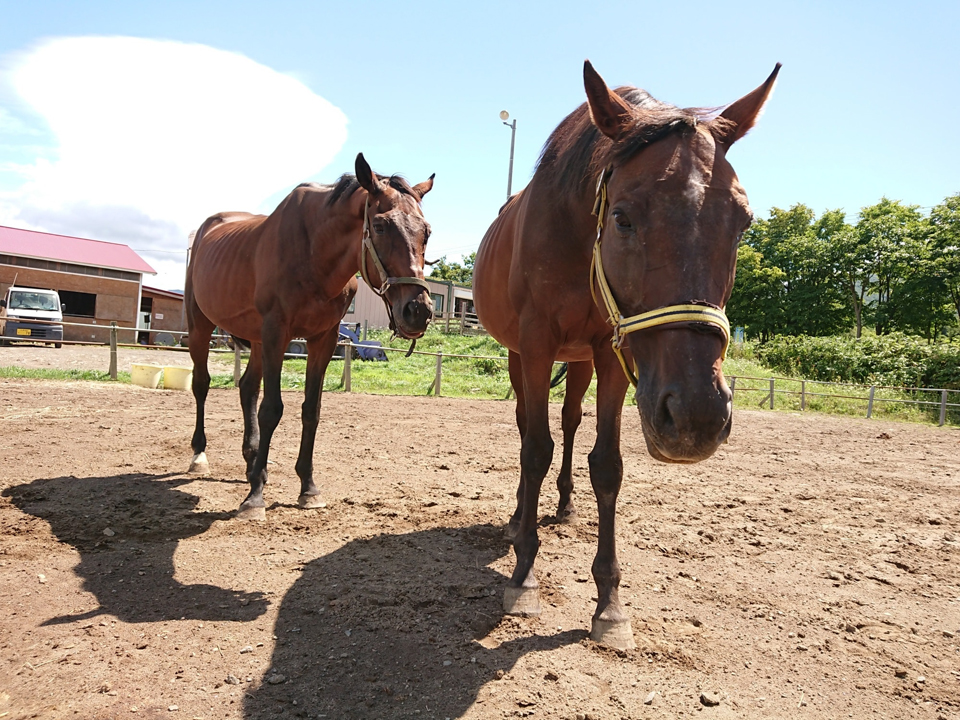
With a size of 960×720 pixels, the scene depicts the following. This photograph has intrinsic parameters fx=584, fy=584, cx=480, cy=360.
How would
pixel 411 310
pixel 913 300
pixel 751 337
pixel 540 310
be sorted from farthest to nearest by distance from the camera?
1. pixel 751 337
2. pixel 913 300
3. pixel 411 310
4. pixel 540 310

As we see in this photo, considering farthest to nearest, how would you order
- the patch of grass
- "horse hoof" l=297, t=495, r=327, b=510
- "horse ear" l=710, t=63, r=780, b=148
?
the patch of grass < "horse hoof" l=297, t=495, r=327, b=510 < "horse ear" l=710, t=63, r=780, b=148

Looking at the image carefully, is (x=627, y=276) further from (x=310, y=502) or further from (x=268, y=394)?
(x=310, y=502)

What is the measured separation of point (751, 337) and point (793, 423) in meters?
36.1

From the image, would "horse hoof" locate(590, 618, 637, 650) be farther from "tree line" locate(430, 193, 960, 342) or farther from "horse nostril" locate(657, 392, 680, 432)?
"tree line" locate(430, 193, 960, 342)

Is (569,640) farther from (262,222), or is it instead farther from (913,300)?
(913,300)

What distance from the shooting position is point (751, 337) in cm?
4488

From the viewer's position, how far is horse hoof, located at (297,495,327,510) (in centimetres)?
441

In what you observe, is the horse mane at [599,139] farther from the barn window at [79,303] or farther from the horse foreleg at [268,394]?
the barn window at [79,303]

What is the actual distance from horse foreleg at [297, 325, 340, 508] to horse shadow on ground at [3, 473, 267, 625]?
24.5 inches

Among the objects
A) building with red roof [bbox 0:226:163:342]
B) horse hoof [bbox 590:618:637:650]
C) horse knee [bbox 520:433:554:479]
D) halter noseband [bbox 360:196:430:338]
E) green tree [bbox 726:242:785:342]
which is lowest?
horse hoof [bbox 590:618:637:650]

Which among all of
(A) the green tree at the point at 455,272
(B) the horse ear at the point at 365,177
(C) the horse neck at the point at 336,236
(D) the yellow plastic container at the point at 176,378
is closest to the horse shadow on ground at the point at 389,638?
(C) the horse neck at the point at 336,236

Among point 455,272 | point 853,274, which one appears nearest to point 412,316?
point 853,274

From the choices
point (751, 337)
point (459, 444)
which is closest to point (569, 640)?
point (459, 444)

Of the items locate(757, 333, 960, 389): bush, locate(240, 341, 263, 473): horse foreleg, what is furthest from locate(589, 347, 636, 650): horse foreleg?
locate(757, 333, 960, 389): bush
